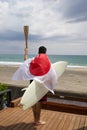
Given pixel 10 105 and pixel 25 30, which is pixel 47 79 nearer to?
pixel 25 30

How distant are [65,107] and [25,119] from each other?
90cm

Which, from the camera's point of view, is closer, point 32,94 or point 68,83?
point 32,94

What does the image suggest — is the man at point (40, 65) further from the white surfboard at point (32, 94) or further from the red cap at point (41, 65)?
the white surfboard at point (32, 94)

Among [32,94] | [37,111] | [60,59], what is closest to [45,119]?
[37,111]

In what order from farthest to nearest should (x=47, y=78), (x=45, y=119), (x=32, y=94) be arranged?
(x=45, y=119) → (x=47, y=78) → (x=32, y=94)

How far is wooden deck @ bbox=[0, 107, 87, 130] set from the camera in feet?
15.1

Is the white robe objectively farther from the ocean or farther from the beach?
the ocean

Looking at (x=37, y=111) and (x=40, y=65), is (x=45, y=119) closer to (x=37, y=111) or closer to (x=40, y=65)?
(x=37, y=111)

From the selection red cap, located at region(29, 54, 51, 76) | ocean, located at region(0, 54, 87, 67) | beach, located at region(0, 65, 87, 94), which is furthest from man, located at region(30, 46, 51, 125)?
ocean, located at region(0, 54, 87, 67)

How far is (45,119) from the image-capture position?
16.8 feet

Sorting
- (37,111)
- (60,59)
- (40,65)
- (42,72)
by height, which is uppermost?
(40,65)

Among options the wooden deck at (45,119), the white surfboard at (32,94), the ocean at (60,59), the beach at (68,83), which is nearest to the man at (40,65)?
the white surfboard at (32,94)

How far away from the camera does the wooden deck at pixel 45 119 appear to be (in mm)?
4605

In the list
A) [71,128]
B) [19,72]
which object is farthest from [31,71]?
[71,128]
